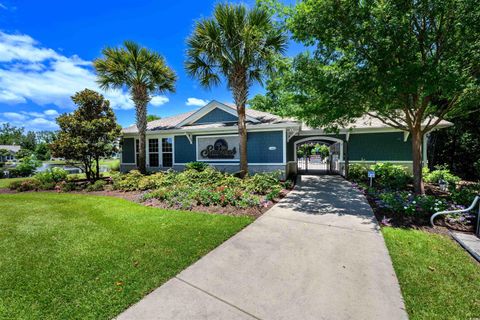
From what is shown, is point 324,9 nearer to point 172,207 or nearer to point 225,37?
point 225,37

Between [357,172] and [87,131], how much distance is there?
1484cm

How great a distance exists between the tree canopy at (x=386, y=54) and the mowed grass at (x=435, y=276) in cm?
398

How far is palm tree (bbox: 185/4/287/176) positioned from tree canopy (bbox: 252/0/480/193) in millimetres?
1860

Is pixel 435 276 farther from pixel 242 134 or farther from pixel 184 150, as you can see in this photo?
pixel 184 150

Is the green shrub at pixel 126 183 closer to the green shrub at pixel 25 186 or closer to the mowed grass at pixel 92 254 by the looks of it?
the mowed grass at pixel 92 254

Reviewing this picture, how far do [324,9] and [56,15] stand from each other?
9.90 meters

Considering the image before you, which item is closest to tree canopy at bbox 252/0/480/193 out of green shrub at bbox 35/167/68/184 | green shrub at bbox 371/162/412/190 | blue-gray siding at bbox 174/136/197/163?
green shrub at bbox 371/162/412/190

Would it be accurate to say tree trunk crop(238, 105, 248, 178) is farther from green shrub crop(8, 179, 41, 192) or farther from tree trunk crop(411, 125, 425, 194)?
green shrub crop(8, 179, 41, 192)

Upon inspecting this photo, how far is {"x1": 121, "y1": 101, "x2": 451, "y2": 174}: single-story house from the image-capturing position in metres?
11.0

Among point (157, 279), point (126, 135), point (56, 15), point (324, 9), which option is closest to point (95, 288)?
point (157, 279)

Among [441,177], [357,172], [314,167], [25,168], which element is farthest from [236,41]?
[25,168]

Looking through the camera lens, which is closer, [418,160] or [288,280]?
[288,280]

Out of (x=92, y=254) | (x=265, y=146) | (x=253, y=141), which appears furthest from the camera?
(x=253, y=141)

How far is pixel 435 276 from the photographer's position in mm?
2926
